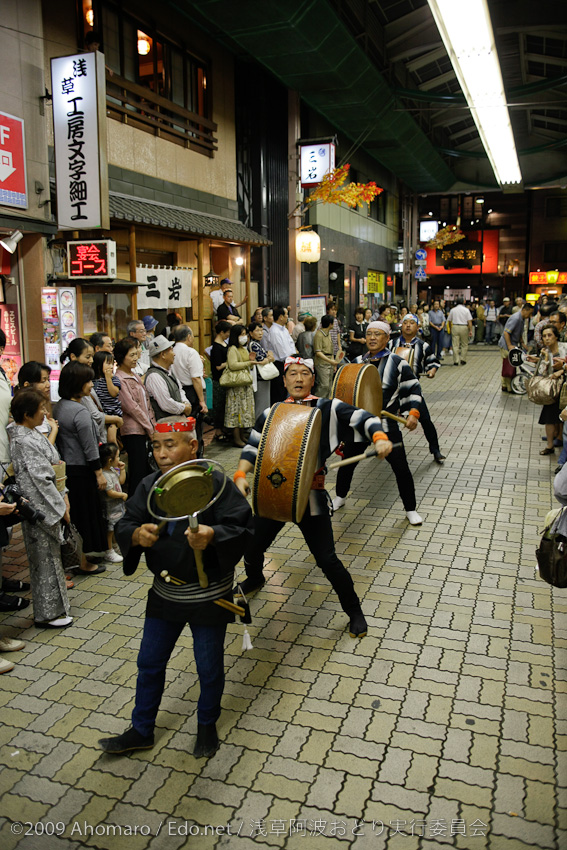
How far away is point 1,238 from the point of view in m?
8.53

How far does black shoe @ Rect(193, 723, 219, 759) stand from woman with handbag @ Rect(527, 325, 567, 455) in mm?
7122

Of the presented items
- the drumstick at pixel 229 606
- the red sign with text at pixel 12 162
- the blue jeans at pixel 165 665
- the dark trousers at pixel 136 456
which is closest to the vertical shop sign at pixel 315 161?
the red sign with text at pixel 12 162

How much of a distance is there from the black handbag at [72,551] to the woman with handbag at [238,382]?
4.45 m

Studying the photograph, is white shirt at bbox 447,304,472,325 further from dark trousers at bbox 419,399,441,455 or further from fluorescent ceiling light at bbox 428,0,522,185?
dark trousers at bbox 419,399,441,455

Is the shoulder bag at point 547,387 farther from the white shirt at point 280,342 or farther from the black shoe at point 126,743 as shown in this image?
the black shoe at point 126,743

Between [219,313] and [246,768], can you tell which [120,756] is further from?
[219,313]

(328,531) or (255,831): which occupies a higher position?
(328,531)

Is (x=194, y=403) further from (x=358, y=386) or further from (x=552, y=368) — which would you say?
(x=552, y=368)

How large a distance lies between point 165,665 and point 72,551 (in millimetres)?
2560

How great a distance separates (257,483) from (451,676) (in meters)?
1.75

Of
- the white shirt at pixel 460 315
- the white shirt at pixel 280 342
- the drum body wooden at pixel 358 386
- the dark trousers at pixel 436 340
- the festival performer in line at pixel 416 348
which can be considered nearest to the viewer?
the drum body wooden at pixel 358 386

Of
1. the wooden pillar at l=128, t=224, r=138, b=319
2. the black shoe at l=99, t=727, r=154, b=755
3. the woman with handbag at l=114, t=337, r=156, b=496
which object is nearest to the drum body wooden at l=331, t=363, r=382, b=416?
the woman with handbag at l=114, t=337, r=156, b=496

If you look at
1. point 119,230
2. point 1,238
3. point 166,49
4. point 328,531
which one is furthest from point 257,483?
point 166,49

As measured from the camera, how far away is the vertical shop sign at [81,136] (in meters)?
8.30
